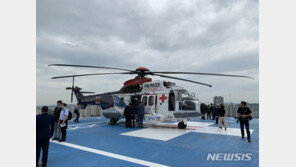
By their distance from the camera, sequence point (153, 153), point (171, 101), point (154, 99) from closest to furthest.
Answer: point (153, 153) → point (171, 101) → point (154, 99)

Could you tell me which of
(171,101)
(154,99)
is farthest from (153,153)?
(154,99)

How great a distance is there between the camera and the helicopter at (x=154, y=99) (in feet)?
30.8

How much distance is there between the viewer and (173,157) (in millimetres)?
4898

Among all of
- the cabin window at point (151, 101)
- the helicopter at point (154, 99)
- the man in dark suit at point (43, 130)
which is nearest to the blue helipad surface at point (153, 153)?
the man in dark suit at point (43, 130)

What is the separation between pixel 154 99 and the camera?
1036 cm

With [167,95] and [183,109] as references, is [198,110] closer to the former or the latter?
[183,109]

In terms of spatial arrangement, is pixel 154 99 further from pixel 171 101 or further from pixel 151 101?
pixel 171 101

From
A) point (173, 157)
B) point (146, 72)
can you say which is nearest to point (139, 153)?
point (173, 157)

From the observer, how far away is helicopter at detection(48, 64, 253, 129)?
939cm

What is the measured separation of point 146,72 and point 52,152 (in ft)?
23.7

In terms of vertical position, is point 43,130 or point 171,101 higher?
point 171,101

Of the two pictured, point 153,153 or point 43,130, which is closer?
point 43,130

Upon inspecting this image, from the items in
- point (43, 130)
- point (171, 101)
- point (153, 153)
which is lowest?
point (153, 153)

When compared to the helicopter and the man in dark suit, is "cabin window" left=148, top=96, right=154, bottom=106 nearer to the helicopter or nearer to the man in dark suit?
the helicopter
